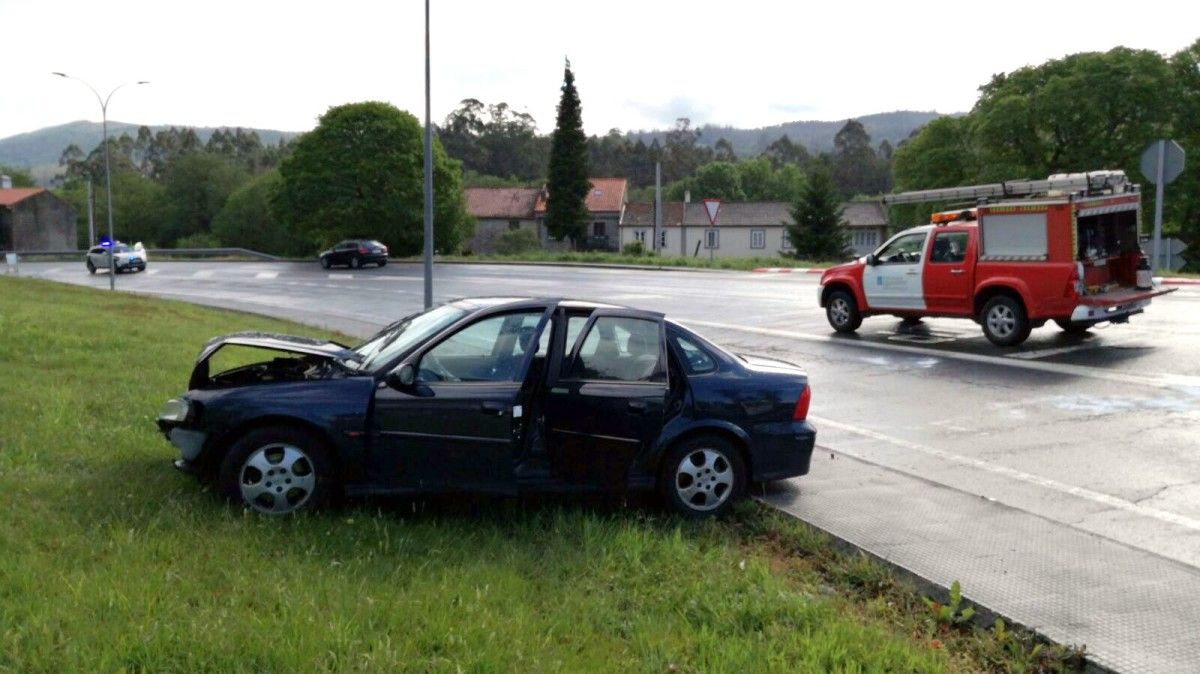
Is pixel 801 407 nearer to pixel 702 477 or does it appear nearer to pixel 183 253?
pixel 702 477

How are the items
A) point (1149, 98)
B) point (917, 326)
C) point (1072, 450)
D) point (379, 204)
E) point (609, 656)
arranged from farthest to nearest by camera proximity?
1. point (379, 204)
2. point (1149, 98)
3. point (917, 326)
4. point (1072, 450)
5. point (609, 656)

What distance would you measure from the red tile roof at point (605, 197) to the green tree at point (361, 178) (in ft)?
95.1

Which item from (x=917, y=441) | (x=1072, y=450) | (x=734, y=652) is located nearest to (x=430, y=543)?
(x=734, y=652)

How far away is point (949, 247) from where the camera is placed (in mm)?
15875

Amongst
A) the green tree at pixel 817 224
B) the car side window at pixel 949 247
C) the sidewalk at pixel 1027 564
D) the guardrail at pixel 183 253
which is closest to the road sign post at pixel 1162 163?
the car side window at pixel 949 247

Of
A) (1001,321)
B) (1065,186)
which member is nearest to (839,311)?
(1001,321)

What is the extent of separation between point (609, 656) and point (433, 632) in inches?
30.0

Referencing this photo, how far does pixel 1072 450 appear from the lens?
889 cm

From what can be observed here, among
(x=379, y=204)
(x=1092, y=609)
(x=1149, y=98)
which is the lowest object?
(x=1092, y=609)

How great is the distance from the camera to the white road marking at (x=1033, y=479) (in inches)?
272

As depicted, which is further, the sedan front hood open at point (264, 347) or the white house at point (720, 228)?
the white house at point (720, 228)

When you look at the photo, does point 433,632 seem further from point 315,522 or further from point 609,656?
point 315,522

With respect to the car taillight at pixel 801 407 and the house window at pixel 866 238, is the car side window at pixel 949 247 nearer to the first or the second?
the car taillight at pixel 801 407

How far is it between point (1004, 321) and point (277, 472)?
1183cm
